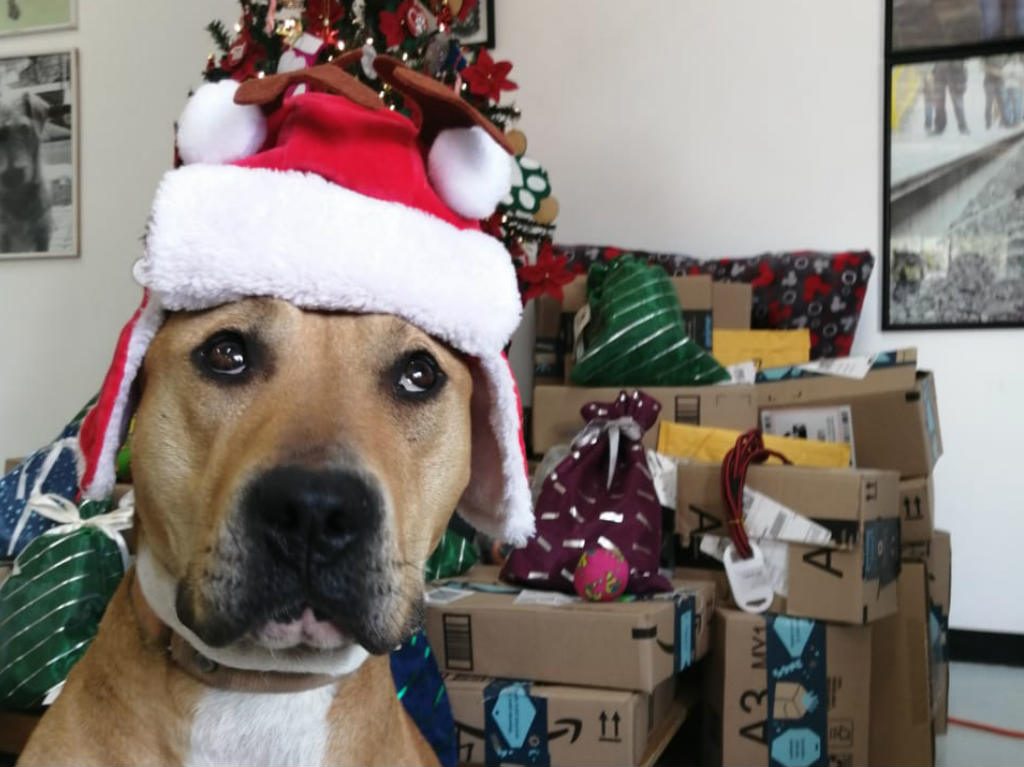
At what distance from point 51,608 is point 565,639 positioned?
830 millimetres

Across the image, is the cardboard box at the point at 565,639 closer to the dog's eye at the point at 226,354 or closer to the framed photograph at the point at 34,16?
the dog's eye at the point at 226,354

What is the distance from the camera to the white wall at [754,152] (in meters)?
2.39

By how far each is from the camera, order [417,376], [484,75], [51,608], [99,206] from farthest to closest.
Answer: [99,206] < [484,75] < [51,608] < [417,376]

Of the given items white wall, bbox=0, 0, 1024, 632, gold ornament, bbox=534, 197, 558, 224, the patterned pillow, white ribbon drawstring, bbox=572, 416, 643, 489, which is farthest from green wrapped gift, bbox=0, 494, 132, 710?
white wall, bbox=0, 0, 1024, 632

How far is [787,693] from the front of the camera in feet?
5.18

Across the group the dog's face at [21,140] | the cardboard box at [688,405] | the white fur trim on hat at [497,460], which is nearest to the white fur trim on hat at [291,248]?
the white fur trim on hat at [497,460]

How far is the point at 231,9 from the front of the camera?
9.46 ft

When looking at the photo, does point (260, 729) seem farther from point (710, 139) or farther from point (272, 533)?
point (710, 139)

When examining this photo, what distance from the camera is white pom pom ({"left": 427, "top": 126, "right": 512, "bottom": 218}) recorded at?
0.93 m

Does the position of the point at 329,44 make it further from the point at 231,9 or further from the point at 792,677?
the point at 792,677

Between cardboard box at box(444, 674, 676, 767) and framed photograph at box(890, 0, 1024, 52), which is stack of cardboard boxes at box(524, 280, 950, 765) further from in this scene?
framed photograph at box(890, 0, 1024, 52)

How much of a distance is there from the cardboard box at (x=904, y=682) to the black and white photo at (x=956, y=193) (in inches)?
37.5

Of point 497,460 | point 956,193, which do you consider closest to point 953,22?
point 956,193

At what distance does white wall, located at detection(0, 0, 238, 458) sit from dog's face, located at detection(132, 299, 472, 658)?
242cm
